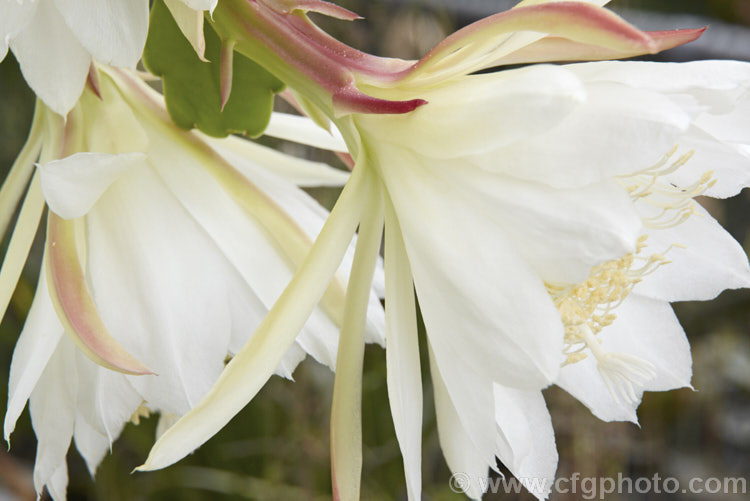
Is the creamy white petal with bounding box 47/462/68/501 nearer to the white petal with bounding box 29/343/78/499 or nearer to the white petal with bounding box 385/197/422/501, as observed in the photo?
the white petal with bounding box 29/343/78/499

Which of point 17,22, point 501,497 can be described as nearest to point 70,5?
point 17,22

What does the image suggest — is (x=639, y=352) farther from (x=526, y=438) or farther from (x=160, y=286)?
(x=160, y=286)

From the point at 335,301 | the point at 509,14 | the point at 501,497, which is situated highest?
the point at 509,14

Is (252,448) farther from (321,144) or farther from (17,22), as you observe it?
(17,22)

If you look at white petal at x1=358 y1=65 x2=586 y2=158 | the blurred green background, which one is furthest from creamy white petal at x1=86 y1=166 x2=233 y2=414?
the blurred green background

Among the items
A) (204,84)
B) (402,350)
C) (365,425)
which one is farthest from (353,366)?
(365,425)

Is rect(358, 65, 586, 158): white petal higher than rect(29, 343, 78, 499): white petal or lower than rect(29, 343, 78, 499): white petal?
higher
